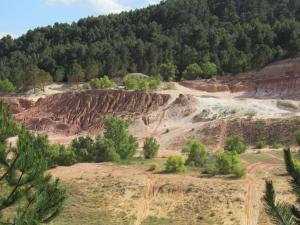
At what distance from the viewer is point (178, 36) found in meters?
102

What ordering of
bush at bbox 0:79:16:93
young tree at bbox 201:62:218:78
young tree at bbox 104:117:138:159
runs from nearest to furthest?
young tree at bbox 104:117:138:159, young tree at bbox 201:62:218:78, bush at bbox 0:79:16:93

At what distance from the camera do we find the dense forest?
280ft

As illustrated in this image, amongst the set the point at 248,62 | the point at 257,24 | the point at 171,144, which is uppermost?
the point at 257,24

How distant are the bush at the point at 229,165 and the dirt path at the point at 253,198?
715mm

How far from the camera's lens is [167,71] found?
88875 millimetres

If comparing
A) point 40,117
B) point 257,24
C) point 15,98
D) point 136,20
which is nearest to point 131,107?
point 40,117

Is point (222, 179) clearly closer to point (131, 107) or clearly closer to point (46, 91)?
point (131, 107)

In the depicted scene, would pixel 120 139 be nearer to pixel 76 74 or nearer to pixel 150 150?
pixel 150 150

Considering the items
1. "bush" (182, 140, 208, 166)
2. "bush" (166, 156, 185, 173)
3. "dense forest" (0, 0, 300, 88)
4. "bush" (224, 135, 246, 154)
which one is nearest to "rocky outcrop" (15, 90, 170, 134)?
"dense forest" (0, 0, 300, 88)

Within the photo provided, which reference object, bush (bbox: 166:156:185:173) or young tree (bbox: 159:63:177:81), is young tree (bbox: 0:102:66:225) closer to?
bush (bbox: 166:156:185:173)

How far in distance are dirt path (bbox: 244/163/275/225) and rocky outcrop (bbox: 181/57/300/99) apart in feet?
108

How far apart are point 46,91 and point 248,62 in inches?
1214

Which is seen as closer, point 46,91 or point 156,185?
point 156,185

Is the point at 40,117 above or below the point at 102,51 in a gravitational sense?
below
